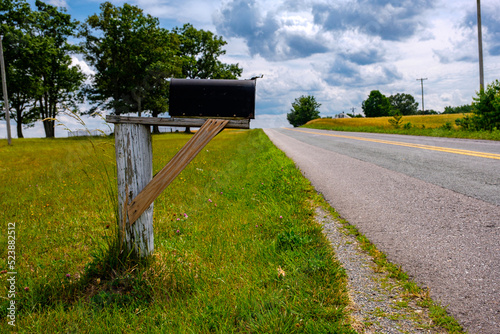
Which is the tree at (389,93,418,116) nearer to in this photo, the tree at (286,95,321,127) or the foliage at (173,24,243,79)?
the tree at (286,95,321,127)

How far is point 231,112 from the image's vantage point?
2.74 m

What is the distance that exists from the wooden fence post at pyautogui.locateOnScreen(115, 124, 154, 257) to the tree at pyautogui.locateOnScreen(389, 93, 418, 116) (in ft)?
461

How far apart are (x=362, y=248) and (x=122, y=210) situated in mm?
2262

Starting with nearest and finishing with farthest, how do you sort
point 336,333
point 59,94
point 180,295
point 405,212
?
point 336,333 < point 180,295 < point 405,212 < point 59,94

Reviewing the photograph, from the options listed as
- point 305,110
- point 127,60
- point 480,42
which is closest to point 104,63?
point 127,60

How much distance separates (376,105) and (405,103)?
13.7m

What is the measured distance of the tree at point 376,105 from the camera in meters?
121

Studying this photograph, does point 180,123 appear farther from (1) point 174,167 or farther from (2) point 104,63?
(2) point 104,63

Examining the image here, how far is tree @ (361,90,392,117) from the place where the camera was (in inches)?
4751

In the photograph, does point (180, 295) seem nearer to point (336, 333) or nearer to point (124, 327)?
point (124, 327)

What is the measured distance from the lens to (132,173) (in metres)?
2.76

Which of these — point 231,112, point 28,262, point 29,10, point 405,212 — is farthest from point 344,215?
point 29,10

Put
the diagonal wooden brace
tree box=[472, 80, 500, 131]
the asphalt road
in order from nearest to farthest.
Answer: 1. the asphalt road
2. the diagonal wooden brace
3. tree box=[472, 80, 500, 131]

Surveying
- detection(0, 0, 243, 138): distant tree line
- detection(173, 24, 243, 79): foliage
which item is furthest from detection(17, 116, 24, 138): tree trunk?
detection(173, 24, 243, 79): foliage
